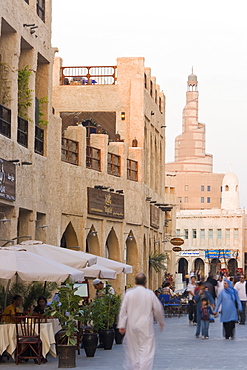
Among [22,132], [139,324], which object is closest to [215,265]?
[22,132]

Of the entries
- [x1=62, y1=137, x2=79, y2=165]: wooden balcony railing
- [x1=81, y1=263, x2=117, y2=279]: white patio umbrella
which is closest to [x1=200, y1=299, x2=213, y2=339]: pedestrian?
[x1=81, y1=263, x2=117, y2=279]: white patio umbrella

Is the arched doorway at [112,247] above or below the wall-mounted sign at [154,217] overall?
below

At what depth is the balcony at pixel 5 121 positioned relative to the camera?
79.7 feet

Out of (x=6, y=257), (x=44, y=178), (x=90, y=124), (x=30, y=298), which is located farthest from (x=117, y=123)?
(x=6, y=257)

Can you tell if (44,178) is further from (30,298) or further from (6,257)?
(6,257)

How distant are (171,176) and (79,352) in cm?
4707

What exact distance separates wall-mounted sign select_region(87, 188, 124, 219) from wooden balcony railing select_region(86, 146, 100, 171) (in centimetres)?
104

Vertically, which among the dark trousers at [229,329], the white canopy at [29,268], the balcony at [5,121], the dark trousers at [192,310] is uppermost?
the balcony at [5,121]

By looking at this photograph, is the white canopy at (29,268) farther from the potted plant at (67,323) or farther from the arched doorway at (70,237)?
the arched doorway at (70,237)

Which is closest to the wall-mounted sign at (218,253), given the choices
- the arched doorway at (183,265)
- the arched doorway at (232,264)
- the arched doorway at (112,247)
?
the arched doorway at (232,264)

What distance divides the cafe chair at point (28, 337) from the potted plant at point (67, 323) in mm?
399

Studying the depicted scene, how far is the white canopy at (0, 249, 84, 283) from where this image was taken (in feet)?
52.2

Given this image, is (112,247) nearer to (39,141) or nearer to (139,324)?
(39,141)

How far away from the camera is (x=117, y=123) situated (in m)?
41.1
